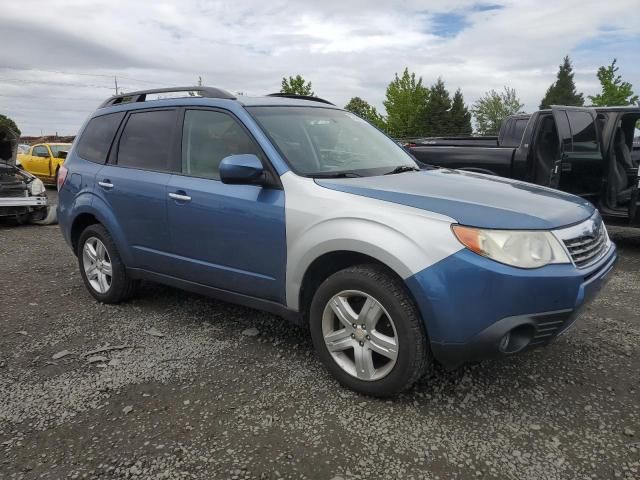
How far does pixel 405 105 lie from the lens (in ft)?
152

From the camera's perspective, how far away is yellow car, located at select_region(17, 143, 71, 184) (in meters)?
16.5

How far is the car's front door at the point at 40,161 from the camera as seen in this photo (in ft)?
54.7

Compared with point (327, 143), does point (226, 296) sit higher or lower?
lower

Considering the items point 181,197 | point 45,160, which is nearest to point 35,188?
point 181,197

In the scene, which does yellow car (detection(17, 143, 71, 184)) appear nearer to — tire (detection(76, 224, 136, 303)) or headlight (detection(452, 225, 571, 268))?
tire (detection(76, 224, 136, 303))

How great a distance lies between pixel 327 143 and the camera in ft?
12.2

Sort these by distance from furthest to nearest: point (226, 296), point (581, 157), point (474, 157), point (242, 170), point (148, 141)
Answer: point (474, 157) < point (581, 157) < point (148, 141) < point (226, 296) < point (242, 170)

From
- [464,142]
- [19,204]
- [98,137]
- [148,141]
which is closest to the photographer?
[148,141]

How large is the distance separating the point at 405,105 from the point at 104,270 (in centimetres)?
4434

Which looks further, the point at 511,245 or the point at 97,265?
the point at 97,265

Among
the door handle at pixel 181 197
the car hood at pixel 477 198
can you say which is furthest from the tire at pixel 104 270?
the car hood at pixel 477 198

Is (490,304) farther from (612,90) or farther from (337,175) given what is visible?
(612,90)

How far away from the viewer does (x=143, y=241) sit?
13.6 ft

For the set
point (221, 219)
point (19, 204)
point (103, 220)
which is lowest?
point (19, 204)
